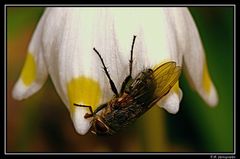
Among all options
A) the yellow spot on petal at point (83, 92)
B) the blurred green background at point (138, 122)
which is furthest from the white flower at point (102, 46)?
the blurred green background at point (138, 122)

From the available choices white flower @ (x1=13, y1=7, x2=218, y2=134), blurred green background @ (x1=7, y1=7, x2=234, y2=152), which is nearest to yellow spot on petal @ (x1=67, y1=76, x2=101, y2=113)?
white flower @ (x1=13, y1=7, x2=218, y2=134)

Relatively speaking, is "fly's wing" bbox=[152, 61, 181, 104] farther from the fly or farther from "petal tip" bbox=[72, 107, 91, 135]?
"petal tip" bbox=[72, 107, 91, 135]

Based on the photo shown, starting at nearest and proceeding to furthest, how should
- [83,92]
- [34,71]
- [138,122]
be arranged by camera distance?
[83,92], [34,71], [138,122]

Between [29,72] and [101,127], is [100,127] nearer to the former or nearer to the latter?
[101,127]

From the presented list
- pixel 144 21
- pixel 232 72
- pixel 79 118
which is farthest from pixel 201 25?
pixel 79 118

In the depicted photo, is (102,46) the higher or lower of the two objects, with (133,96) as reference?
higher

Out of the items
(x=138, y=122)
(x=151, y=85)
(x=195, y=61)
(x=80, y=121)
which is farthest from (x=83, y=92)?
(x=138, y=122)
